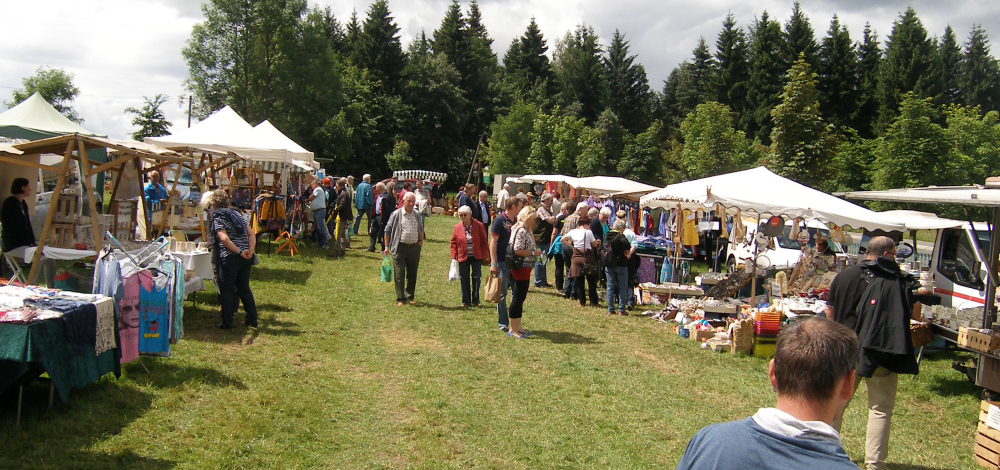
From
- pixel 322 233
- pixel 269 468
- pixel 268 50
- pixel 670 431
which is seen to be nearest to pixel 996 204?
pixel 670 431

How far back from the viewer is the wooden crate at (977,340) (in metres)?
6.12

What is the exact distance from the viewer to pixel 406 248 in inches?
371

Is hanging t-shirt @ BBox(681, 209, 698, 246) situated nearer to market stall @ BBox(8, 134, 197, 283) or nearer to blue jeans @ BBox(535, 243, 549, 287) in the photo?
blue jeans @ BBox(535, 243, 549, 287)

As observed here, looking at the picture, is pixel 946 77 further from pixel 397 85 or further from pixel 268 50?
pixel 268 50

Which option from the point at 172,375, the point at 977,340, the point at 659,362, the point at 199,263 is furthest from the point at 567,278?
the point at 172,375

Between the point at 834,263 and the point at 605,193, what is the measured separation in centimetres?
831

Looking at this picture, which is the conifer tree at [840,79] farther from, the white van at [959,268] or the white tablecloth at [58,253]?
the white tablecloth at [58,253]

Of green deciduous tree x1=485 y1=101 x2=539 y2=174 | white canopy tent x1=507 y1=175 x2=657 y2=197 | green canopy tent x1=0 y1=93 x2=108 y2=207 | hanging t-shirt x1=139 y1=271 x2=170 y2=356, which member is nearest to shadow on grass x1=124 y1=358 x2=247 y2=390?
hanging t-shirt x1=139 y1=271 x2=170 y2=356

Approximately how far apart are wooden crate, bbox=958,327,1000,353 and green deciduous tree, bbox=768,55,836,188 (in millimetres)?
17154

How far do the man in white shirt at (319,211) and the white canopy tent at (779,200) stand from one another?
26.6 ft

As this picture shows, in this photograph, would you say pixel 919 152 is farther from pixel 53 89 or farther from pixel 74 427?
pixel 53 89

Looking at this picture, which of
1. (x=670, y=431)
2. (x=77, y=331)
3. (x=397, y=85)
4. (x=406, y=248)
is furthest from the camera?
(x=397, y=85)

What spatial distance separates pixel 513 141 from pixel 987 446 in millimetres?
38863

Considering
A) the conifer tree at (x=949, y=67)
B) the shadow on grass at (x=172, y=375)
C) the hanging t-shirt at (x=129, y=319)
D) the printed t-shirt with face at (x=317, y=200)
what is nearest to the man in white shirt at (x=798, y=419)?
the shadow on grass at (x=172, y=375)
